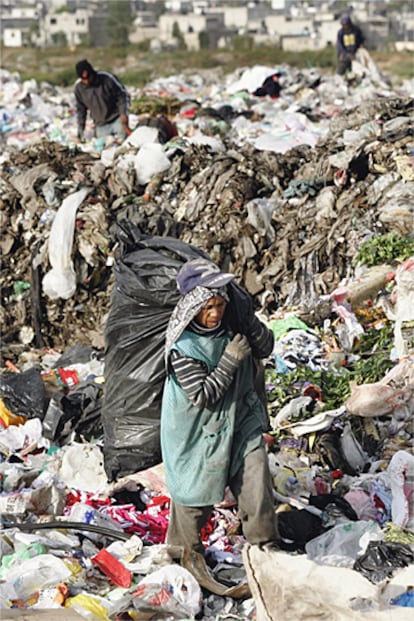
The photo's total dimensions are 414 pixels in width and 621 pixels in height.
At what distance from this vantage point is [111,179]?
8.20 meters

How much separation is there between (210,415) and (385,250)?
10.9 feet

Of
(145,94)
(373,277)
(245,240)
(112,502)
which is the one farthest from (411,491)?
(145,94)

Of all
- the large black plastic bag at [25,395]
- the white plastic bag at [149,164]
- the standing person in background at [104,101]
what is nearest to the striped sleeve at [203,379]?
the large black plastic bag at [25,395]

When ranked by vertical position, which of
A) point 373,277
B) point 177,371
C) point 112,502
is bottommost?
point 112,502

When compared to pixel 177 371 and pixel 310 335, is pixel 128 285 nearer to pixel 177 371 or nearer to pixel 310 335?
pixel 177 371

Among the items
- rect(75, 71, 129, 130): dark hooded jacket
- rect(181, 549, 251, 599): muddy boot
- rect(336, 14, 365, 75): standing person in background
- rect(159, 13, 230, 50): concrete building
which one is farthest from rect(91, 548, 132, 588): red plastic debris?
rect(159, 13, 230, 50): concrete building

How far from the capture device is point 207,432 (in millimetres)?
3410

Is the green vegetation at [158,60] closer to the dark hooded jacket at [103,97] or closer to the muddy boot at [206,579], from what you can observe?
the dark hooded jacket at [103,97]

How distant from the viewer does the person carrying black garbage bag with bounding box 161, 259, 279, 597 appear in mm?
3309

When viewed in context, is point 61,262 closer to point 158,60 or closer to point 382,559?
point 382,559

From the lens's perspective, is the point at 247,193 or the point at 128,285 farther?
the point at 247,193

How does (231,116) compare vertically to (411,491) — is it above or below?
above

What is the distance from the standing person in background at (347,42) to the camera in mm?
13547

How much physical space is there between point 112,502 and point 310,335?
206 centimetres
